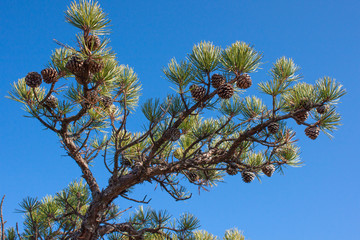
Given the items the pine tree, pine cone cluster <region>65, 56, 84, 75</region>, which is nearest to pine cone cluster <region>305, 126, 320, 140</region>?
the pine tree

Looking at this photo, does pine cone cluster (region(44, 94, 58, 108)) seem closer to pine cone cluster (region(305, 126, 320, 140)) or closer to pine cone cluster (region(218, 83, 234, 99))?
pine cone cluster (region(218, 83, 234, 99))

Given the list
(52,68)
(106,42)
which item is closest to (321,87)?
(106,42)

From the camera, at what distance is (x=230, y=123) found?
6.67ft

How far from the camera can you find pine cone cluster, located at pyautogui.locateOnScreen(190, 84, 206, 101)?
1.71 metres

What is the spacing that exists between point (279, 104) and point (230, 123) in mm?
306

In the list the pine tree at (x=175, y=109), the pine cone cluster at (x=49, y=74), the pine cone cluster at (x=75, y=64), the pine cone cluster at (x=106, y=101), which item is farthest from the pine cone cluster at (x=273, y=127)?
the pine cone cluster at (x=49, y=74)

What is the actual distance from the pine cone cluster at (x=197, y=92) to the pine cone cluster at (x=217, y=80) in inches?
2.2

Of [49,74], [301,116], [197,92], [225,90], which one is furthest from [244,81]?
[49,74]

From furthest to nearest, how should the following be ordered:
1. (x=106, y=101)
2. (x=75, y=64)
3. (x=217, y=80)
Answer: (x=106, y=101), (x=217, y=80), (x=75, y=64)

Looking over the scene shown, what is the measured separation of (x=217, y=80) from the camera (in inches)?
67.4

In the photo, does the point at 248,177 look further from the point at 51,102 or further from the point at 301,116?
the point at 51,102

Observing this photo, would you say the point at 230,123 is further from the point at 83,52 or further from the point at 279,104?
the point at 83,52

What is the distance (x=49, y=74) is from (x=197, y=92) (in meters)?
0.77

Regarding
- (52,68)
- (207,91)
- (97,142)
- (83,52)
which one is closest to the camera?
(83,52)
